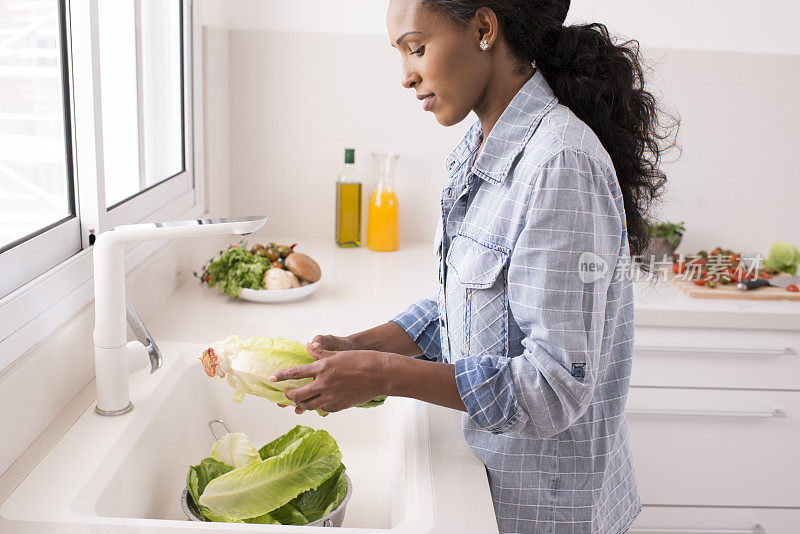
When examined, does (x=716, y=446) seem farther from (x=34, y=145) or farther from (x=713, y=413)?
(x=34, y=145)

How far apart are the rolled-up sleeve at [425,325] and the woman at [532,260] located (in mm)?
110

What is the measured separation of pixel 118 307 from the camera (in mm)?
1020

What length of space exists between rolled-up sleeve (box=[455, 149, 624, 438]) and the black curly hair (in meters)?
0.13

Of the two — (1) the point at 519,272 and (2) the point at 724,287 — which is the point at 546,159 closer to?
(1) the point at 519,272

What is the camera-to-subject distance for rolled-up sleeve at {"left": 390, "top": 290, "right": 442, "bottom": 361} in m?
1.20

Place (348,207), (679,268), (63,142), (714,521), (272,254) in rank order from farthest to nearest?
(348,207), (679,268), (714,521), (272,254), (63,142)

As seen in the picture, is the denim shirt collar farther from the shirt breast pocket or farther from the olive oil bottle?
the olive oil bottle

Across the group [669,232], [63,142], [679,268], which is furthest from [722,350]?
[63,142]

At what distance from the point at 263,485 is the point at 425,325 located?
40cm

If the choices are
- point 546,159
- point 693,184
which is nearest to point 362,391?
point 546,159

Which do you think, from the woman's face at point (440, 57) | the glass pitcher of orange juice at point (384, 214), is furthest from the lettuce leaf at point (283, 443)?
the glass pitcher of orange juice at point (384, 214)

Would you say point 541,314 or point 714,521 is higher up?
point 541,314

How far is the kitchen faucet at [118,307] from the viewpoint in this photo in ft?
3.19

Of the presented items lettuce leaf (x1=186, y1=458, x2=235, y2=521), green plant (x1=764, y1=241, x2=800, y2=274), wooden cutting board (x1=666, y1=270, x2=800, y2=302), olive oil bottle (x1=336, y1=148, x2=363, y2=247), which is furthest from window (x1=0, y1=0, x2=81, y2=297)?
green plant (x1=764, y1=241, x2=800, y2=274)
